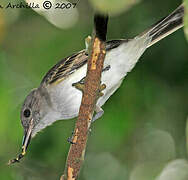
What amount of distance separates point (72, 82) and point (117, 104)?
0.57 m

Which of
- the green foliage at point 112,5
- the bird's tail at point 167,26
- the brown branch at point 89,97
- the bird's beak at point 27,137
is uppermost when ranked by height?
the bird's tail at point 167,26

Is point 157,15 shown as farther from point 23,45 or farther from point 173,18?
point 173,18

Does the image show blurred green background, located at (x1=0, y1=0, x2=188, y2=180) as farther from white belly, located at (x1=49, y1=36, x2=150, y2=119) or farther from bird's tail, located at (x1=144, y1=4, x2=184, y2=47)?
bird's tail, located at (x1=144, y1=4, x2=184, y2=47)

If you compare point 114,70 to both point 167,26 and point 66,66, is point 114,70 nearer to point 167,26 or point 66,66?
point 66,66

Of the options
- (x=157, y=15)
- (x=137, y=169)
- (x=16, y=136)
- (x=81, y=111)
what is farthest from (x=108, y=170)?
(x=81, y=111)

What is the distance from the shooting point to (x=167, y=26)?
2.98 metres

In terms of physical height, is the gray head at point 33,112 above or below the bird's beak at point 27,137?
above

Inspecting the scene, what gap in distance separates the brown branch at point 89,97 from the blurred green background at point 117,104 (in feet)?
5.64

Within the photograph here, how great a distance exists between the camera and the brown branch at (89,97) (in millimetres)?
1625

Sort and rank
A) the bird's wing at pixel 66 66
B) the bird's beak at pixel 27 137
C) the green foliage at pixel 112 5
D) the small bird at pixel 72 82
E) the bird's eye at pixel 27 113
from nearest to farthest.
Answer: the green foliage at pixel 112 5 → the small bird at pixel 72 82 → the bird's beak at pixel 27 137 → the bird's wing at pixel 66 66 → the bird's eye at pixel 27 113

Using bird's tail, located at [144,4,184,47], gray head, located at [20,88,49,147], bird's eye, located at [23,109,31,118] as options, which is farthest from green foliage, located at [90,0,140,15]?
bird's eye, located at [23,109,31,118]

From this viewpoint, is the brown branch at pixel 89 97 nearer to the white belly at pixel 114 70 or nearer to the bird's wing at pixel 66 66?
the white belly at pixel 114 70

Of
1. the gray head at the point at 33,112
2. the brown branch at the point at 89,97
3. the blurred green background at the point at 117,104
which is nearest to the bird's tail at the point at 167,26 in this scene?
the brown branch at the point at 89,97

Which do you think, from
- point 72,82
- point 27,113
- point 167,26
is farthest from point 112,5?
point 27,113
